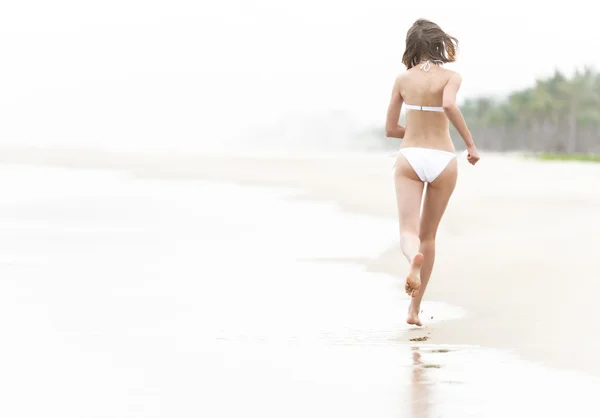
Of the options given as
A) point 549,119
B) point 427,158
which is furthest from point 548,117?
point 427,158

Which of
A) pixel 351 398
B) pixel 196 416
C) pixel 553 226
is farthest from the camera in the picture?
pixel 553 226

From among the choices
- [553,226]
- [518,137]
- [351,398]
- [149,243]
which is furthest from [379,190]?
[518,137]

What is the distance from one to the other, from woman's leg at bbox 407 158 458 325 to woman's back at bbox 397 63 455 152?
0.18 meters

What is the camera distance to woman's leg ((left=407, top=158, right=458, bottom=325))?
22.4ft

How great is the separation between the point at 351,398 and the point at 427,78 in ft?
8.04

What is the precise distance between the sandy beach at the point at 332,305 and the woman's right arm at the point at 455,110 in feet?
3.62

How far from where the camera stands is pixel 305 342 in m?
6.46

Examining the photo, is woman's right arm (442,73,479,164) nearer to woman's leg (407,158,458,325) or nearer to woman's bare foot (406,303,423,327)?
woman's leg (407,158,458,325)

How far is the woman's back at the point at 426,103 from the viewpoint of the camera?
266 inches

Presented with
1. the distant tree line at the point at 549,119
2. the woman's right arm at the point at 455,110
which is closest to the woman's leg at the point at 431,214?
the woman's right arm at the point at 455,110

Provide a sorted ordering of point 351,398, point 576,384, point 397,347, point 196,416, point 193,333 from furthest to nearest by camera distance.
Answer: point 193,333 → point 397,347 → point 576,384 → point 351,398 → point 196,416

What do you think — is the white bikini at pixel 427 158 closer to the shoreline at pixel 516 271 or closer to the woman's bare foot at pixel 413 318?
the woman's bare foot at pixel 413 318

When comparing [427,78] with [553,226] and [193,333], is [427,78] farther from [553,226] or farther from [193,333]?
[553,226]

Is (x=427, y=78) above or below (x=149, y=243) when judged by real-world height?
above
